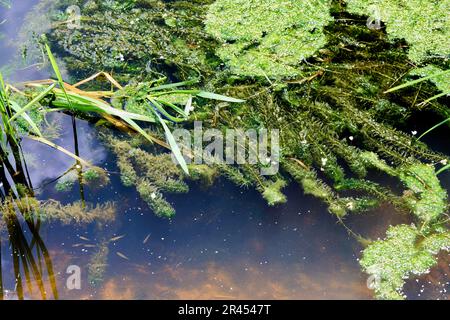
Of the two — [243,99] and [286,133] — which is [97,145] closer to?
[243,99]

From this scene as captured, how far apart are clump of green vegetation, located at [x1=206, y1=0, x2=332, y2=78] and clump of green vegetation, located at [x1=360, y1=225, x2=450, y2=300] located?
1.31m

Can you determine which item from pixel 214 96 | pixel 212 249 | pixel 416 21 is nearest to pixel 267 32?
pixel 214 96

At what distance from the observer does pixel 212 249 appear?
2.52 metres

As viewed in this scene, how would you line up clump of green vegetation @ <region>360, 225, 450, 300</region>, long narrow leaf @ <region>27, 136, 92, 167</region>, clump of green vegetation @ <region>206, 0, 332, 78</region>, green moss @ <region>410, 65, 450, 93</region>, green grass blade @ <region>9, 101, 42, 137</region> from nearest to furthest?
1. clump of green vegetation @ <region>360, 225, 450, 300</region>
2. green grass blade @ <region>9, 101, 42, 137</region>
3. long narrow leaf @ <region>27, 136, 92, 167</region>
4. green moss @ <region>410, 65, 450, 93</region>
5. clump of green vegetation @ <region>206, 0, 332, 78</region>

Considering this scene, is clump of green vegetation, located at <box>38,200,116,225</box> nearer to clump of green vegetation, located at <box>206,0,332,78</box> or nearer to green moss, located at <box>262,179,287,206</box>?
green moss, located at <box>262,179,287,206</box>

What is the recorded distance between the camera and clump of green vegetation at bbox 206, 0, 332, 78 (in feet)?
10.7

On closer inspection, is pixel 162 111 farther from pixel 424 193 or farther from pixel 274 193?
pixel 424 193

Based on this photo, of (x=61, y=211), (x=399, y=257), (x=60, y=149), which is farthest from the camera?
(x=60, y=149)

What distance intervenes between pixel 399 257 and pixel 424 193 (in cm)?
44

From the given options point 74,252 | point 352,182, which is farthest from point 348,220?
point 74,252

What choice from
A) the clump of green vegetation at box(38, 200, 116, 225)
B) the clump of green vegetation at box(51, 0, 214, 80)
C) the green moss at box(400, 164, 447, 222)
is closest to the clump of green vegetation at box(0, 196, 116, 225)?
the clump of green vegetation at box(38, 200, 116, 225)

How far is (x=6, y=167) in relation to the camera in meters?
2.79

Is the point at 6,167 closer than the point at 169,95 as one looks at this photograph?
Yes

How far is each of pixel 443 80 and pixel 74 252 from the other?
2.56m
